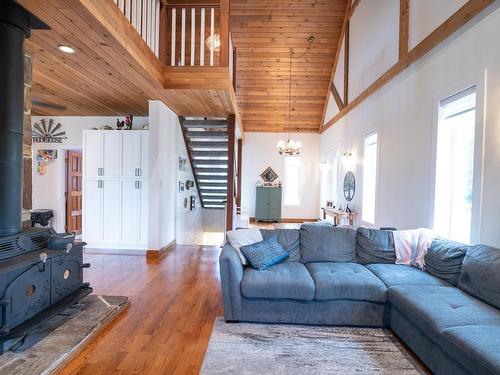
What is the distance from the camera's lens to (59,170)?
19.2 feet

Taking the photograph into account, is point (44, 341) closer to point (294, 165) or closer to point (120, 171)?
point (120, 171)

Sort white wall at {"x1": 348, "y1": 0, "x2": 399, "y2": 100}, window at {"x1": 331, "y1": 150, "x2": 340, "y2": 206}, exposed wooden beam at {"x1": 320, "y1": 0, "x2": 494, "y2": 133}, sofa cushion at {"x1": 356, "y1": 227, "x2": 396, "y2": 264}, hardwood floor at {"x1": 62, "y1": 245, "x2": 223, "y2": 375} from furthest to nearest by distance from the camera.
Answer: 1. window at {"x1": 331, "y1": 150, "x2": 340, "y2": 206}
2. white wall at {"x1": 348, "y1": 0, "x2": 399, "y2": 100}
3. sofa cushion at {"x1": 356, "y1": 227, "x2": 396, "y2": 264}
4. exposed wooden beam at {"x1": 320, "y1": 0, "x2": 494, "y2": 133}
5. hardwood floor at {"x1": 62, "y1": 245, "x2": 223, "y2": 375}

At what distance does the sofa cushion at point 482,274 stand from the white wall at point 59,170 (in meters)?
5.89

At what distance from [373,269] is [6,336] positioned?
3002mm

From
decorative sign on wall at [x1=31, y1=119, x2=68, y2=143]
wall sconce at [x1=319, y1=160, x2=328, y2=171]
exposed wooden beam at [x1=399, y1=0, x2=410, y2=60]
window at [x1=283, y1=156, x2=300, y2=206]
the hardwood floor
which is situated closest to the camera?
the hardwood floor

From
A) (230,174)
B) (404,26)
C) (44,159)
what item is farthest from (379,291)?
(44,159)

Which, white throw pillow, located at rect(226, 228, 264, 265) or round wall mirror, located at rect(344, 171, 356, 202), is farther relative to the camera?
round wall mirror, located at rect(344, 171, 356, 202)

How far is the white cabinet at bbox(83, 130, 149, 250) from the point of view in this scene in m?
4.97

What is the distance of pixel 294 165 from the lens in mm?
10039

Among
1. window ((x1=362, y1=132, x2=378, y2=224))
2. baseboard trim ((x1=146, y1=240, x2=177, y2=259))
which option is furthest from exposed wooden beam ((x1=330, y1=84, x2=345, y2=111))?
baseboard trim ((x1=146, y1=240, x2=177, y2=259))

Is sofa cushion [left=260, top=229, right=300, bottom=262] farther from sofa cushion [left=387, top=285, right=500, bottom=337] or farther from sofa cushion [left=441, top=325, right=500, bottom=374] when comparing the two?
sofa cushion [left=441, top=325, right=500, bottom=374]

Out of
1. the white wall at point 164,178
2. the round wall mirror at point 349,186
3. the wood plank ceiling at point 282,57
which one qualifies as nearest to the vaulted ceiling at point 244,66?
the wood plank ceiling at point 282,57

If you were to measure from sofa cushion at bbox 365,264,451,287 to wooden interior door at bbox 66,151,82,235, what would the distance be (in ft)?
18.8

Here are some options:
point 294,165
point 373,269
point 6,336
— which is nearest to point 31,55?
point 6,336
